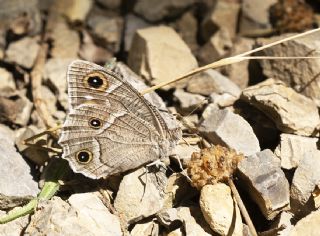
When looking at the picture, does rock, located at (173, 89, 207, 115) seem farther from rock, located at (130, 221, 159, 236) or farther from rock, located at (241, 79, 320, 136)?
rock, located at (130, 221, 159, 236)

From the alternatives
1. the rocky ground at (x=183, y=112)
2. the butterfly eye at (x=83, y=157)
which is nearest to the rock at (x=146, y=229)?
the rocky ground at (x=183, y=112)

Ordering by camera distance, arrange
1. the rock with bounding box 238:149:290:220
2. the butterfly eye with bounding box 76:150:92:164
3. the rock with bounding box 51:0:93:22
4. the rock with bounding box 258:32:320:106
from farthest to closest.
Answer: the rock with bounding box 51:0:93:22 → the rock with bounding box 258:32:320:106 → the butterfly eye with bounding box 76:150:92:164 → the rock with bounding box 238:149:290:220

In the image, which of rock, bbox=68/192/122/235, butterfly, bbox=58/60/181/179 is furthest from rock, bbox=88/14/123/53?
rock, bbox=68/192/122/235

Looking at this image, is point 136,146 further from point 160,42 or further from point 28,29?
point 28,29

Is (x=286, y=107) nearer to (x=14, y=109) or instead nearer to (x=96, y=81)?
(x=96, y=81)

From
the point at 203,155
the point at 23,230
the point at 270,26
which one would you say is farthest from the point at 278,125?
the point at 23,230

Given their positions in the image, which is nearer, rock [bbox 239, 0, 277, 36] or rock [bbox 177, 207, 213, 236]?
rock [bbox 177, 207, 213, 236]
